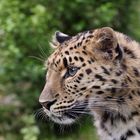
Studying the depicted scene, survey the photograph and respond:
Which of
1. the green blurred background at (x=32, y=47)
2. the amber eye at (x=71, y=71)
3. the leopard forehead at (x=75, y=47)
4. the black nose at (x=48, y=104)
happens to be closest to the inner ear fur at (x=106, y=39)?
the leopard forehead at (x=75, y=47)

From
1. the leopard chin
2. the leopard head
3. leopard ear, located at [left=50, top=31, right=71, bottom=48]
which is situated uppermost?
leopard ear, located at [left=50, top=31, right=71, bottom=48]

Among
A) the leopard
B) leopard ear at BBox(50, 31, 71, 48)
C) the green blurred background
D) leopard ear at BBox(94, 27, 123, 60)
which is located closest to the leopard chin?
the leopard

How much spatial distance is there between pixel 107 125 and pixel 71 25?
198 inches

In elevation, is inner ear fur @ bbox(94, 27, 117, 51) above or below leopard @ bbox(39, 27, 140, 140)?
above

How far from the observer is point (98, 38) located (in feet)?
22.7

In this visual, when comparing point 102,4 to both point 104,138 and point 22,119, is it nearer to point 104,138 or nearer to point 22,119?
point 22,119

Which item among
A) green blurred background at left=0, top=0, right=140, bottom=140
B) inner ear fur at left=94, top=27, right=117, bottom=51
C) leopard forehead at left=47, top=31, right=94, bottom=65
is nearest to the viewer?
inner ear fur at left=94, top=27, right=117, bottom=51

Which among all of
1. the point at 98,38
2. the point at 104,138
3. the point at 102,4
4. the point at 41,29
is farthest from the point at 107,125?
the point at 102,4

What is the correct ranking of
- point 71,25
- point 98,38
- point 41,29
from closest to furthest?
point 98,38 < point 41,29 < point 71,25

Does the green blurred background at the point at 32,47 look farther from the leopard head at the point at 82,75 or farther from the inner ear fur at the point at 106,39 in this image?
the inner ear fur at the point at 106,39

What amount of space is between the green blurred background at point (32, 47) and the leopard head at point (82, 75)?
147 inches

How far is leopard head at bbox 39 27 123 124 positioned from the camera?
6.84m

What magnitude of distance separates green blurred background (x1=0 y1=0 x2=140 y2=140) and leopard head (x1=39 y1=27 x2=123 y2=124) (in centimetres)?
374

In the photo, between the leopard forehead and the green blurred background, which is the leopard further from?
the green blurred background
